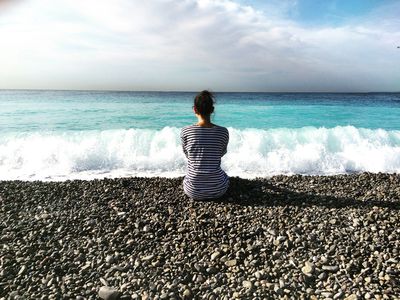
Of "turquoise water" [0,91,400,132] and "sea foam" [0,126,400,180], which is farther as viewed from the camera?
"turquoise water" [0,91,400,132]

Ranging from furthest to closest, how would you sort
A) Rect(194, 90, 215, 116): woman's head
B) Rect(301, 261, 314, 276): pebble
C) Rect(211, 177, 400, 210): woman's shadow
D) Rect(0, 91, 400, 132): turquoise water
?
Rect(0, 91, 400, 132): turquoise water
Rect(211, 177, 400, 210): woman's shadow
Rect(194, 90, 215, 116): woman's head
Rect(301, 261, 314, 276): pebble

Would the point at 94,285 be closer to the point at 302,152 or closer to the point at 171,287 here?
the point at 171,287

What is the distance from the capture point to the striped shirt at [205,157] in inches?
213

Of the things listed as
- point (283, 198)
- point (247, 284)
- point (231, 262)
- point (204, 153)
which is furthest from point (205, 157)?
point (247, 284)

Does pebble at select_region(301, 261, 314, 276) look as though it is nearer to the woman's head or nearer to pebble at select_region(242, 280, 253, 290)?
pebble at select_region(242, 280, 253, 290)

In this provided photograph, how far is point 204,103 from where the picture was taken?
5.26 m

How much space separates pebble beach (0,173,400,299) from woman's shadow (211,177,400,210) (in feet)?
0.06

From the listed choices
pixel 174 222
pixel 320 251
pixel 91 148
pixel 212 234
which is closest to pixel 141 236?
pixel 174 222

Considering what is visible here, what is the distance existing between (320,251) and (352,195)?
2.29m

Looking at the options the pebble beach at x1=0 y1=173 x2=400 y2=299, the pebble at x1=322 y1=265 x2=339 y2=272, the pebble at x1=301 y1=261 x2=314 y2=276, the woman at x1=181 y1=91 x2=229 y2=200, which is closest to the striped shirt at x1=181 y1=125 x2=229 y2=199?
the woman at x1=181 y1=91 x2=229 y2=200

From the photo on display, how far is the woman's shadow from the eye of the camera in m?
5.38

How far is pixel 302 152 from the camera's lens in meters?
9.94

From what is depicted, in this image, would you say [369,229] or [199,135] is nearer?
[369,229]

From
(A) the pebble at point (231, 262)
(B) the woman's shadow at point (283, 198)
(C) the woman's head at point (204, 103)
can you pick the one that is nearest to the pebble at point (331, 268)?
(A) the pebble at point (231, 262)
